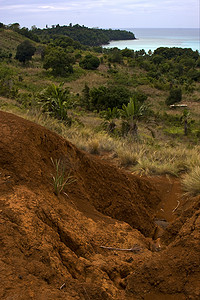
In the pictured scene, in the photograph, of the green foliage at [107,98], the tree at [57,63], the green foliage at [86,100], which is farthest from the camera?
the tree at [57,63]

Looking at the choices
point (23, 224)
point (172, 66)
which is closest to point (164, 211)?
point (23, 224)

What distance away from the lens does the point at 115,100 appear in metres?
31.5

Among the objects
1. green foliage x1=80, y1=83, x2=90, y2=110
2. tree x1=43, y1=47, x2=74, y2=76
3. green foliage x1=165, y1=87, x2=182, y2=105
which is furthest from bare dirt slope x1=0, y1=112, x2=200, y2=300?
tree x1=43, y1=47, x2=74, y2=76

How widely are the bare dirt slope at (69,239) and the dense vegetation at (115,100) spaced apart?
8.72 feet

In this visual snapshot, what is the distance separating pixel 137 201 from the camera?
468 centimetres

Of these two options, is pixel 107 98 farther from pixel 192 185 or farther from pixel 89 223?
pixel 89 223

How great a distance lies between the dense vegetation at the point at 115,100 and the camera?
785cm

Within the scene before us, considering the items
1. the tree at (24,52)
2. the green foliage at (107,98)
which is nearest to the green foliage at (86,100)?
the green foliage at (107,98)

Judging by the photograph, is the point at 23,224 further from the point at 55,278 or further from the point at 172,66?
the point at 172,66

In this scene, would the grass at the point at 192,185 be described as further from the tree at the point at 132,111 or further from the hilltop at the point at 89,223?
the tree at the point at 132,111

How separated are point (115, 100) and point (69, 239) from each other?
29514mm

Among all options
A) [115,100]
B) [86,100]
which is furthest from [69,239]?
[86,100]

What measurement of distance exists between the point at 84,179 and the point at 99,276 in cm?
209

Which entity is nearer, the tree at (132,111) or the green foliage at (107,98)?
the tree at (132,111)
